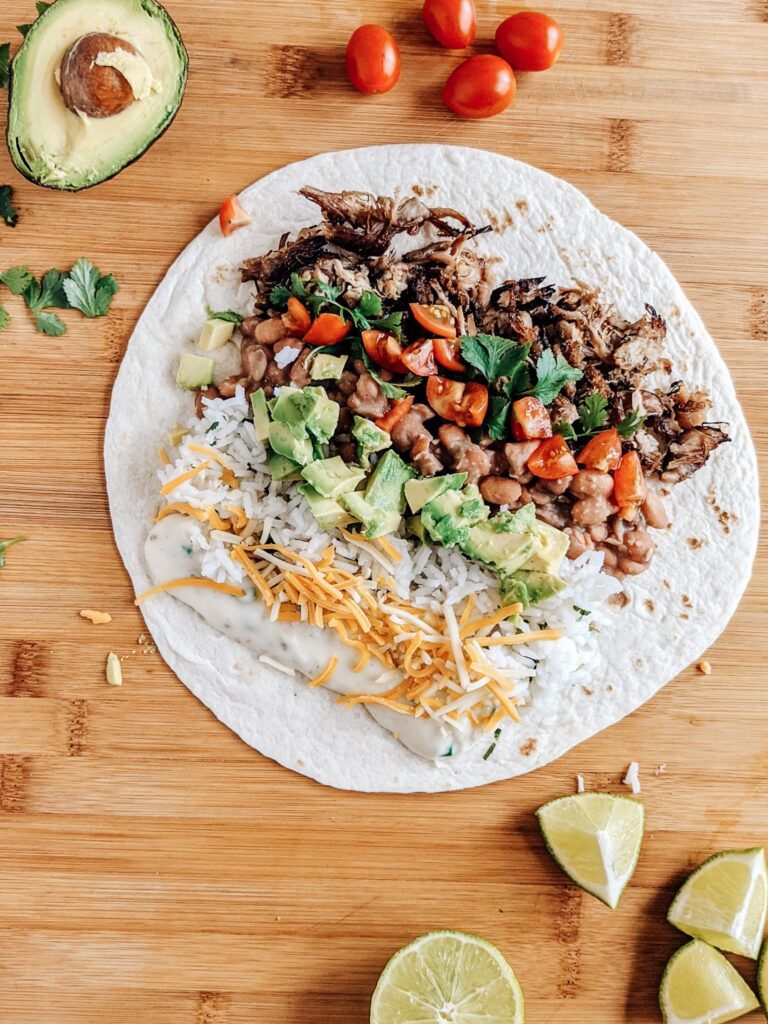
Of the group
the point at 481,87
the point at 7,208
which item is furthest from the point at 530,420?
the point at 7,208

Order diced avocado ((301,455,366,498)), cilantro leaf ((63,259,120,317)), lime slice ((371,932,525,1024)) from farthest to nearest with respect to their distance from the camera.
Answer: cilantro leaf ((63,259,120,317)) → lime slice ((371,932,525,1024)) → diced avocado ((301,455,366,498))

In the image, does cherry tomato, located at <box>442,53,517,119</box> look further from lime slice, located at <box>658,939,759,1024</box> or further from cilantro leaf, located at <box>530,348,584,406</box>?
lime slice, located at <box>658,939,759,1024</box>

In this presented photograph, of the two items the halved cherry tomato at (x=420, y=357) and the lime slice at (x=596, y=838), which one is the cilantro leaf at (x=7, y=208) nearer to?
the halved cherry tomato at (x=420, y=357)

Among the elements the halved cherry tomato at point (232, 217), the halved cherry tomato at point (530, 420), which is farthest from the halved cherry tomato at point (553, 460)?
the halved cherry tomato at point (232, 217)

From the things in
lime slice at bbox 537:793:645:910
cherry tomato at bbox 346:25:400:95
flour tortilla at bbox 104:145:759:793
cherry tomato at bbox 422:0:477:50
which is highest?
cherry tomato at bbox 422:0:477:50

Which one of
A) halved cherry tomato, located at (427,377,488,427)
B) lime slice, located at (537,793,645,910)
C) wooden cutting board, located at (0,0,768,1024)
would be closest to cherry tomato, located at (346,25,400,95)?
wooden cutting board, located at (0,0,768,1024)

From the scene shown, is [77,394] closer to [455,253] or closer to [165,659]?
[165,659]

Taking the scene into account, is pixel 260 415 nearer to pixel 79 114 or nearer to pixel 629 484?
pixel 79 114
